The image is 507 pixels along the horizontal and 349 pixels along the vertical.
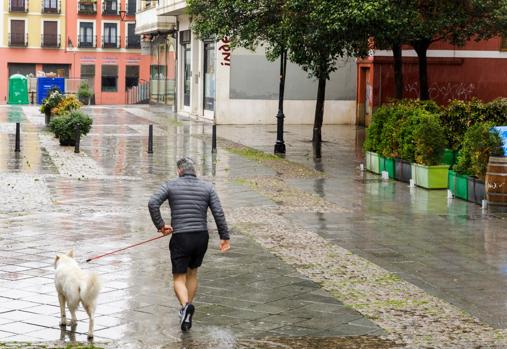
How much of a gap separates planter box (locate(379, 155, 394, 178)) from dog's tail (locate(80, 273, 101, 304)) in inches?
538

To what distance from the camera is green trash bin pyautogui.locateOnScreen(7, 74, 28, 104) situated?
60281 mm

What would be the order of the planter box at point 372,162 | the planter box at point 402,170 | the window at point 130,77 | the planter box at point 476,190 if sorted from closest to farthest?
the planter box at point 476,190, the planter box at point 402,170, the planter box at point 372,162, the window at point 130,77

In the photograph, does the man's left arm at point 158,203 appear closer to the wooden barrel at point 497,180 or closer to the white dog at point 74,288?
the white dog at point 74,288

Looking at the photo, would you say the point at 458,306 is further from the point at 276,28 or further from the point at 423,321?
the point at 276,28

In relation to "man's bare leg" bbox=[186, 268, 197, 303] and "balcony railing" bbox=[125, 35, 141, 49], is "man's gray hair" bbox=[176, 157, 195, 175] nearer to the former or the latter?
"man's bare leg" bbox=[186, 268, 197, 303]

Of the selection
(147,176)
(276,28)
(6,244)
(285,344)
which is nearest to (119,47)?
(276,28)

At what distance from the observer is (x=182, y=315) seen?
880 centimetres

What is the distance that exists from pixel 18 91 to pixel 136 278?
168ft

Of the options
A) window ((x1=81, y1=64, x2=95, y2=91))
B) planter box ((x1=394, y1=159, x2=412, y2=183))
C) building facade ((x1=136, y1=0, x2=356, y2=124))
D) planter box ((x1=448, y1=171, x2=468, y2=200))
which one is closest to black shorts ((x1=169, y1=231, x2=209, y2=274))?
planter box ((x1=448, y1=171, x2=468, y2=200))

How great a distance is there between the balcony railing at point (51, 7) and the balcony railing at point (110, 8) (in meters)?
3.21

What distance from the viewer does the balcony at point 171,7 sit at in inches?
1761

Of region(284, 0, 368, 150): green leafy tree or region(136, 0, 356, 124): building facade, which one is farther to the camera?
region(136, 0, 356, 124): building facade

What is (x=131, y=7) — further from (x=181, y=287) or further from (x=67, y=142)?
(x=181, y=287)

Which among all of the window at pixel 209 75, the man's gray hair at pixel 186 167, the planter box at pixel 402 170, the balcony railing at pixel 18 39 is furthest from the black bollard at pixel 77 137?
the balcony railing at pixel 18 39
